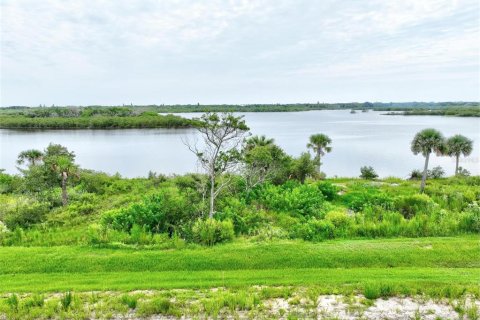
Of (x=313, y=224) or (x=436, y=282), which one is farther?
(x=313, y=224)

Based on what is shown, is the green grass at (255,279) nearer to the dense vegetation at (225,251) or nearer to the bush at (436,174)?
the dense vegetation at (225,251)

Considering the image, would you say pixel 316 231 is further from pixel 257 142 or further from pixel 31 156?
pixel 31 156

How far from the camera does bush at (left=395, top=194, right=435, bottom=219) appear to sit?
13528 mm

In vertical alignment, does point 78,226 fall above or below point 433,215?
below

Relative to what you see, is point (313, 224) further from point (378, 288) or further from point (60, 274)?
point (60, 274)

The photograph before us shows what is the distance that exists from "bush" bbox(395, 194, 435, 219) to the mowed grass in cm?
340

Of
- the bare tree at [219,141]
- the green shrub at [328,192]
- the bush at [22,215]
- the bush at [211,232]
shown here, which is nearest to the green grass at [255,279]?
the bush at [211,232]

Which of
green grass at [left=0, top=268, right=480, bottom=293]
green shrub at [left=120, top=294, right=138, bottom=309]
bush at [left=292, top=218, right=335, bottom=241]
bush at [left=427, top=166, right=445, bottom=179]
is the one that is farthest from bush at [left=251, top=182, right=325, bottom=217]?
bush at [left=427, top=166, right=445, bottom=179]

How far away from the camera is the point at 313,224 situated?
37.1ft

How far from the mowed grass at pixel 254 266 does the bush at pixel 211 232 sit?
0.53 m

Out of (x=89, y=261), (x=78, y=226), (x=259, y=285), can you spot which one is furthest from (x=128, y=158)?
(x=259, y=285)

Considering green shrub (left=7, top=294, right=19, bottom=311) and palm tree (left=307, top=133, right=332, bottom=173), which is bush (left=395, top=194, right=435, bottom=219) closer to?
green shrub (left=7, top=294, right=19, bottom=311)

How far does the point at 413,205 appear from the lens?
14.0 metres

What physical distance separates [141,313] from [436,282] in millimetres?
6466
